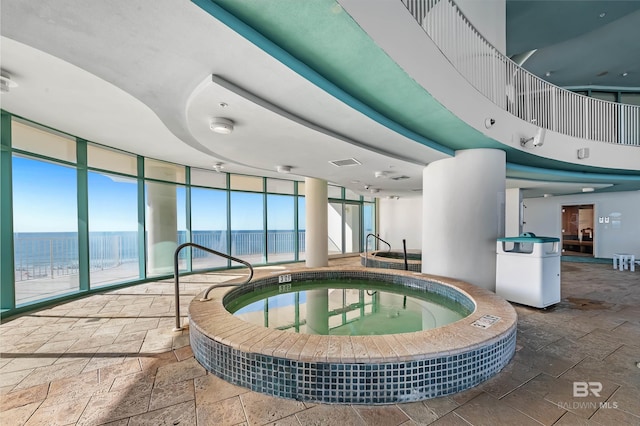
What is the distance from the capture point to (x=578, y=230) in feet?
29.8

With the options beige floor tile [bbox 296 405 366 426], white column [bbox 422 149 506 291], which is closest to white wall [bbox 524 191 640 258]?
white column [bbox 422 149 506 291]

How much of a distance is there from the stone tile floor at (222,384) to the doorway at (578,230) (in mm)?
7130

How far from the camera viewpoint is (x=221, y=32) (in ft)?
5.49

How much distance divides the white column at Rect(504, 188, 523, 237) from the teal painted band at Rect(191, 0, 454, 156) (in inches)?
268

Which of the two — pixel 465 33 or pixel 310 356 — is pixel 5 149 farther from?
pixel 465 33

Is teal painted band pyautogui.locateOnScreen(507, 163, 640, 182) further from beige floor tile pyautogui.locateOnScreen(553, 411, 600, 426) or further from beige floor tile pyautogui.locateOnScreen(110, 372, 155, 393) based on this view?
beige floor tile pyautogui.locateOnScreen(110, 372, 155, 393)

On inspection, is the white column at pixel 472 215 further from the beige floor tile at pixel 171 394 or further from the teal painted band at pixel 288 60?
the beige floor tile at pixel 171 394

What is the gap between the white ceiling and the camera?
162 cm

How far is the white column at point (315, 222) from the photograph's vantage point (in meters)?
6.82

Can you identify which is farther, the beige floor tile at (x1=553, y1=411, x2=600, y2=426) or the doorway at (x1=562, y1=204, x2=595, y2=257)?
the doorway at (x1=562, y1=204, x2=595, y2=257)

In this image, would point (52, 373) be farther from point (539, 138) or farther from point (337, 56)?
point (539, 138)

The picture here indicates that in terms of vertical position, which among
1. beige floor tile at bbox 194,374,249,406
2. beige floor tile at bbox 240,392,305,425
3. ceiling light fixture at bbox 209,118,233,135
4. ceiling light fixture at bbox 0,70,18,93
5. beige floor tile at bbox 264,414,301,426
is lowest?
beige floor tile at bbox 194,374,249,406

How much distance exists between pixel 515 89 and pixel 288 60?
4841 millimetres

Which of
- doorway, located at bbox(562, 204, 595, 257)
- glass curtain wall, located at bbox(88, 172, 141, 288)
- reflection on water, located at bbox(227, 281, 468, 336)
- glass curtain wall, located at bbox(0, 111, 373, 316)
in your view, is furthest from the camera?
doorway, located at bbox(562, 204, 595, 257)
